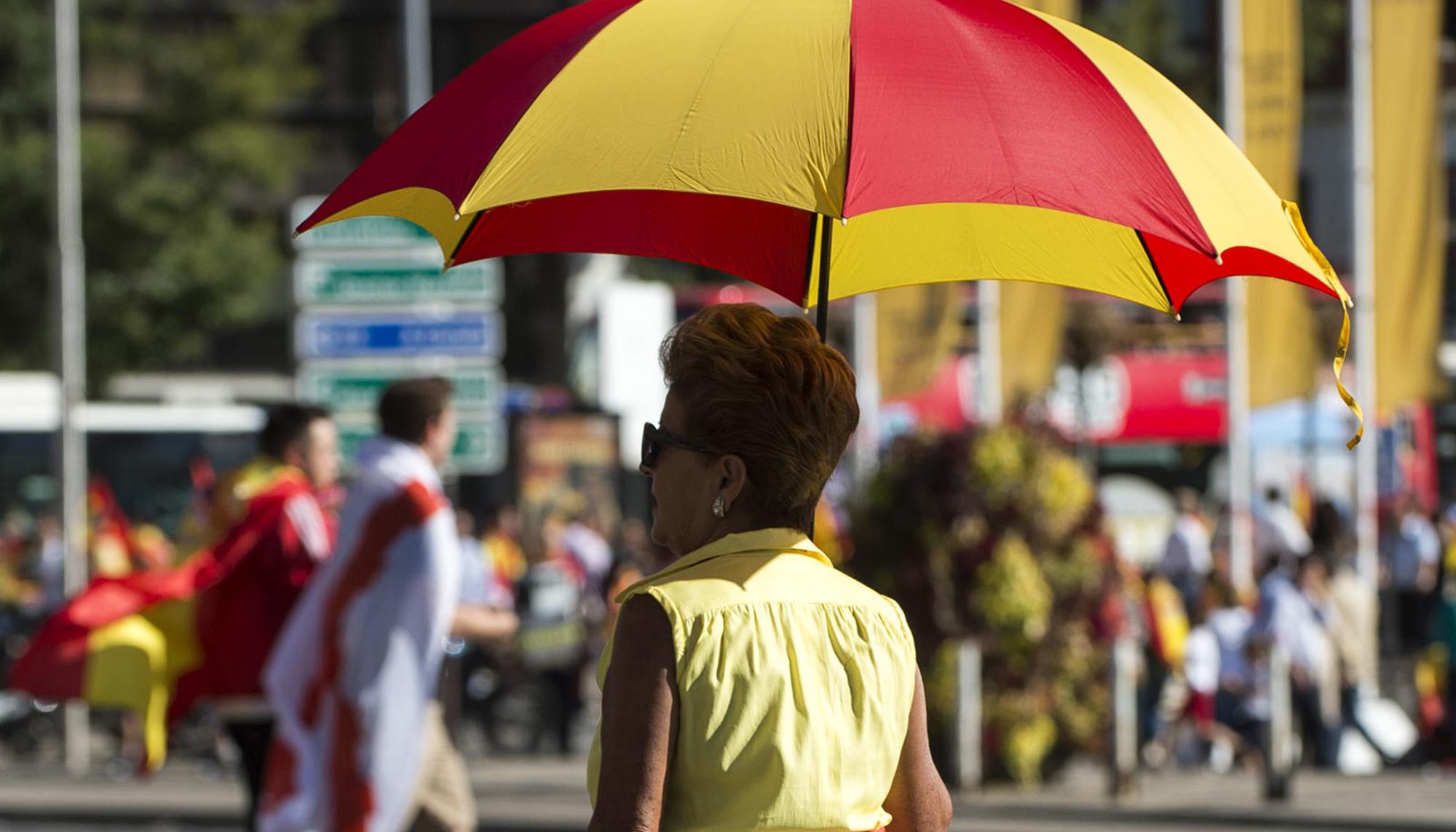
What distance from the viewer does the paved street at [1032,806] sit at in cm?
1253

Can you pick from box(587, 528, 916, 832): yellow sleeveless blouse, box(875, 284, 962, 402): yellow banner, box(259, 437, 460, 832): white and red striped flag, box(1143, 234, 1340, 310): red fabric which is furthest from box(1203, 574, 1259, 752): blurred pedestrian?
box(587, 528, 916, 832): yellow sleeveless blouse

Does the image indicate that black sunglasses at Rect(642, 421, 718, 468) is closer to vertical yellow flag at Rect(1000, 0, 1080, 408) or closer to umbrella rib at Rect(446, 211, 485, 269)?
umbrella rib at Rect(446, 211, 485, 269)

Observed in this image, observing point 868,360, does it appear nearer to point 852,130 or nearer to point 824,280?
point 824,280

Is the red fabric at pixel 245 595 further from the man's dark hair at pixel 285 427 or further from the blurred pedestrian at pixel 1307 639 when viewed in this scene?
the blurred pedestrian at pixel 1307 639

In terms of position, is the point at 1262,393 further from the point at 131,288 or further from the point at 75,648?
the point at 131,288

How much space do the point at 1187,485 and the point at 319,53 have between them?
1030 inches

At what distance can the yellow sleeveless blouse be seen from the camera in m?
2.75

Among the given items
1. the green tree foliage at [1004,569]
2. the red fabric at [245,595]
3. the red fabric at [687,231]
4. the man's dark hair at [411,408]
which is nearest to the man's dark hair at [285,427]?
the red fabric at [245,595]

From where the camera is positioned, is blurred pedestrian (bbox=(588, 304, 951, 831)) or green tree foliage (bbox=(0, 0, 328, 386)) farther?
green tree foliage (bbox=(0, 0, 328, 386))

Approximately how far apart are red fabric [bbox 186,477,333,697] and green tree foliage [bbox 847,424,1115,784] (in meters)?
6.71

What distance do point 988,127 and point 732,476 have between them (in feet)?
2.19

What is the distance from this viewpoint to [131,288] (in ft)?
104

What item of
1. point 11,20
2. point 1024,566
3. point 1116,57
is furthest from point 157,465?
point 1116,57

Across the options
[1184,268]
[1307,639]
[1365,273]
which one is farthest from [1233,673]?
[1184,268]
